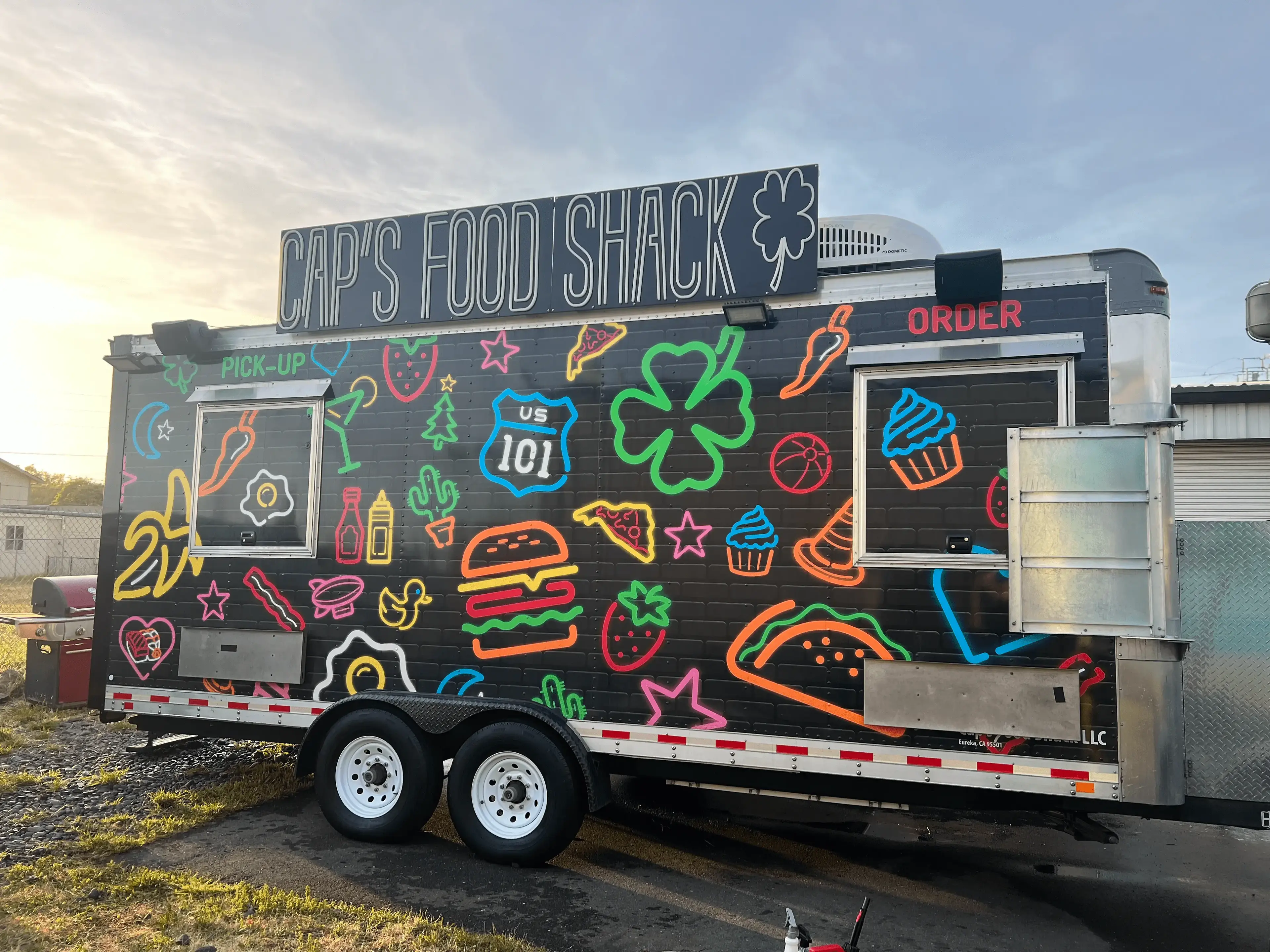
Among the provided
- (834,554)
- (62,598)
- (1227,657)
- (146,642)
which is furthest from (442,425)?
(1227,657)

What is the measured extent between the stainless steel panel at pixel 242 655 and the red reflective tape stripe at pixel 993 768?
4.36m

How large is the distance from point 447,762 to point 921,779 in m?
3.95

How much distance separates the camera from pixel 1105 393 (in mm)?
4770

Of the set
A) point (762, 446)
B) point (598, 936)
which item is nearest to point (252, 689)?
point (598, 936)

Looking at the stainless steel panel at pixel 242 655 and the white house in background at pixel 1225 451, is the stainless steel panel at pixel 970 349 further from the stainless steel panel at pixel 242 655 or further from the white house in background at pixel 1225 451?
the white house in background at pixel 1225 451

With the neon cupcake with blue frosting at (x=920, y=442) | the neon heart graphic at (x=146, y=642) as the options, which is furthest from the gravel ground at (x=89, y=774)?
the neon cupcake with blue frosting at (x=920, y=442)

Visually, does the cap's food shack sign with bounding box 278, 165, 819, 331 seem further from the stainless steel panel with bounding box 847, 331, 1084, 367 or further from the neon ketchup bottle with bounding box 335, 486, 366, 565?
the neon ketchup bottle with bounding box 335, 486, 366, 565

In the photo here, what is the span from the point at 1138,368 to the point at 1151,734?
1.89 m

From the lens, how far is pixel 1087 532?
4723 mm

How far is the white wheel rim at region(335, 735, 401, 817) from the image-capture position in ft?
19.8

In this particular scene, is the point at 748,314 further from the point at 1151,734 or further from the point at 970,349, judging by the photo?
Answer: the point at 1151,734

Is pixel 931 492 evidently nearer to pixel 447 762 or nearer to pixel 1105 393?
pixel 1105 393

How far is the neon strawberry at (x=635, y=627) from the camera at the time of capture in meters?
5.42

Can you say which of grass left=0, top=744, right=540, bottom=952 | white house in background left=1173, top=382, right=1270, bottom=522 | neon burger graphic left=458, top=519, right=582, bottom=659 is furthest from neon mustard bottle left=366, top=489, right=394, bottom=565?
white house in background left=1173, top=382, right=1270, bottom=522
